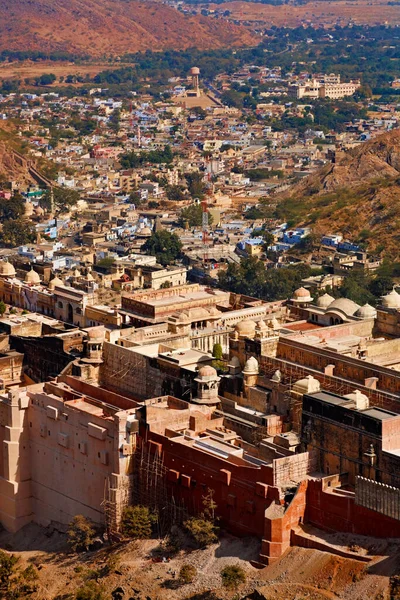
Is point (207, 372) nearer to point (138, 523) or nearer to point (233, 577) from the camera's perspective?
point (138, 523)

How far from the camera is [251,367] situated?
3034cm

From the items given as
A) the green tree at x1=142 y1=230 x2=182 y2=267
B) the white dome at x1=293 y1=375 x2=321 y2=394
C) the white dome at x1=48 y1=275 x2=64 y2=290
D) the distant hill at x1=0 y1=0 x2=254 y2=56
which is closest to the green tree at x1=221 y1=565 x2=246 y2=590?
the white dome at x1=293 y1=375 x2=321 y2=394

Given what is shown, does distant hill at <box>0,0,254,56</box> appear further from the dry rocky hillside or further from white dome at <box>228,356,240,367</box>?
white dome at <box>228,356,240,367</box>

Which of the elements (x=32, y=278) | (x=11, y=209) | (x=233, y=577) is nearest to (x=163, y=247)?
(x=11, y=209)

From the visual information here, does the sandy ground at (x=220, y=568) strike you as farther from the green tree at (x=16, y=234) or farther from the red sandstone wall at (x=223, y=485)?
the green tree at (x=16, y=234)

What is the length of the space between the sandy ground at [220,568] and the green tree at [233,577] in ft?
0.33

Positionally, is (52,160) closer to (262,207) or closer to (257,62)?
(262,207)

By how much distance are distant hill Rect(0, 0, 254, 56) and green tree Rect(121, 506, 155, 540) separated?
5461 inches

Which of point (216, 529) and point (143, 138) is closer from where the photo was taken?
point (216, 529)

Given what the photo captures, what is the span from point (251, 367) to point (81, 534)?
15.7 feet

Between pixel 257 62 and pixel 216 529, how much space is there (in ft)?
432

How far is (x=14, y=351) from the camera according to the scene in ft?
119

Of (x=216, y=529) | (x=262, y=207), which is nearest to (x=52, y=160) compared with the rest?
(x=262, y=207)

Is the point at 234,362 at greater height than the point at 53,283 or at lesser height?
greater
